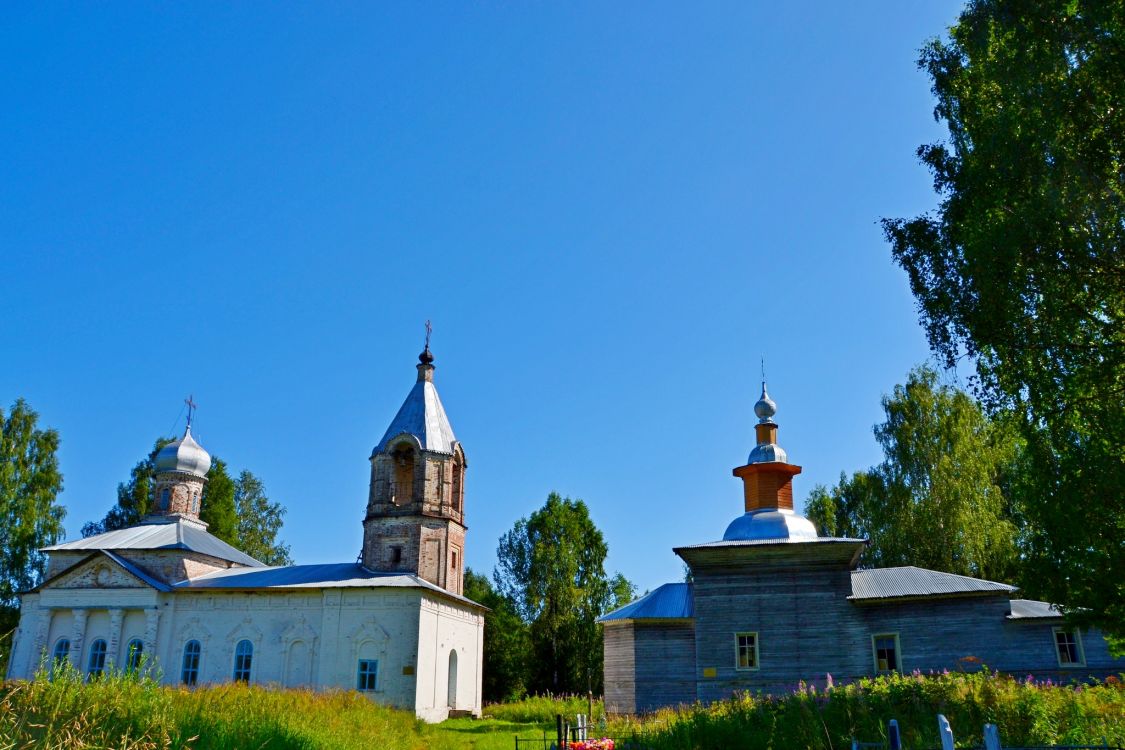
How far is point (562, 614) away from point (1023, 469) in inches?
1179

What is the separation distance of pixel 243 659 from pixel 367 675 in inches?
202

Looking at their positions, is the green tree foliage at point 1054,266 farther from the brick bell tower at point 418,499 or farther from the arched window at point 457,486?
the arched window at point 457,486

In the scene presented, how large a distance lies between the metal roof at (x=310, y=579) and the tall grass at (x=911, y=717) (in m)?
15.5

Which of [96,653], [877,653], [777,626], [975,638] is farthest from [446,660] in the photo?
[975,638]

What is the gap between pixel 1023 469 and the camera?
14.4 m

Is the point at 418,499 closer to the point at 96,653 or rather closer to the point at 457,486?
the point at 457,486

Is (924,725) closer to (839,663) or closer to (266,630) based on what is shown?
(839,663)

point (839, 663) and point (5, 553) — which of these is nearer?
point (839, 663)

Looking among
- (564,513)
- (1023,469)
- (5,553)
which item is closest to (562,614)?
(564,513)

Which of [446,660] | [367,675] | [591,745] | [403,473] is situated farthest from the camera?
[403,473]

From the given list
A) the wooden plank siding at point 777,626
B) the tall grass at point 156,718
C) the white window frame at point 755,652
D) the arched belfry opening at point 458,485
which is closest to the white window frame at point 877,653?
the wooden plank siding at point 777,626

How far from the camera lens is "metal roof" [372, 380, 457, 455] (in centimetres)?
3307

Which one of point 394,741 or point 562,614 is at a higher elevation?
point 562,614

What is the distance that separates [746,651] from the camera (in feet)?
70.5
